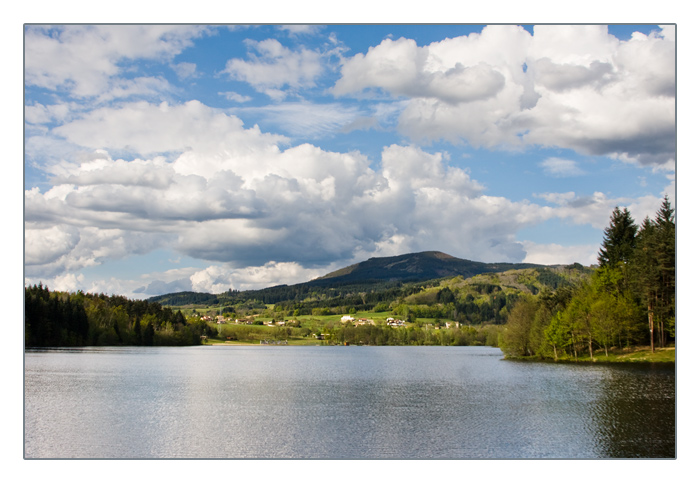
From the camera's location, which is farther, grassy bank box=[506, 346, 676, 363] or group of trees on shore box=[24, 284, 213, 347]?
group of trees on shore box=[24, 284, 213, 347]

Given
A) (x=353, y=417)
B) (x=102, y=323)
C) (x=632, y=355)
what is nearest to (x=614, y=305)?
(x=632, y=355)

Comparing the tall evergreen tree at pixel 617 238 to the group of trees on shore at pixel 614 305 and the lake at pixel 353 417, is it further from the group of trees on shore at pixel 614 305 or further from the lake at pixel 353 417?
the lake at pixel 353 417

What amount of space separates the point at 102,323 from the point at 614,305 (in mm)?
116973

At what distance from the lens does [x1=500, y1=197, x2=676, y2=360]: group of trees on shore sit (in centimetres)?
6019

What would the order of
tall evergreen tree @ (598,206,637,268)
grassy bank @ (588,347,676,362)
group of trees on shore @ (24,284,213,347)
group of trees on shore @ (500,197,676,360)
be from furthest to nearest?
group of trees on shore @ (24,284,213,347) < tall evergreen tree @ (598,206,637,268) < grassy bank @ (588,347,676,362) < group of trees on shore @ (500,197,676,360)

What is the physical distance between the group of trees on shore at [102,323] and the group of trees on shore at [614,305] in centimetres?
7801

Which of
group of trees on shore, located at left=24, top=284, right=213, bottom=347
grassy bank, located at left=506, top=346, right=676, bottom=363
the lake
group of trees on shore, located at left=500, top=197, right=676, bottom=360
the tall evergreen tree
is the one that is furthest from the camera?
group of trees on shore, located at left=24, top=284, right=213, bottom=347

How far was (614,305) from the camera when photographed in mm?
76875

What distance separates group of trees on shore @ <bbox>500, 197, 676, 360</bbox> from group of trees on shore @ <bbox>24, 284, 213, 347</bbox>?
78013mm

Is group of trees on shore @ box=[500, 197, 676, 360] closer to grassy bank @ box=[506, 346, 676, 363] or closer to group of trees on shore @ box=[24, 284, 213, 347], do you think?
grassy bank @ box=[506, 346, 676, 363]

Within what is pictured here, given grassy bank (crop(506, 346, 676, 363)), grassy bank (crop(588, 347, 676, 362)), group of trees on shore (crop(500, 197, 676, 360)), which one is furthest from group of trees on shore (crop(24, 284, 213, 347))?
grassy bank (crop(588, 347, 676, 362))

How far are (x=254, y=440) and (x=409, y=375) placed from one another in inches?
1877
